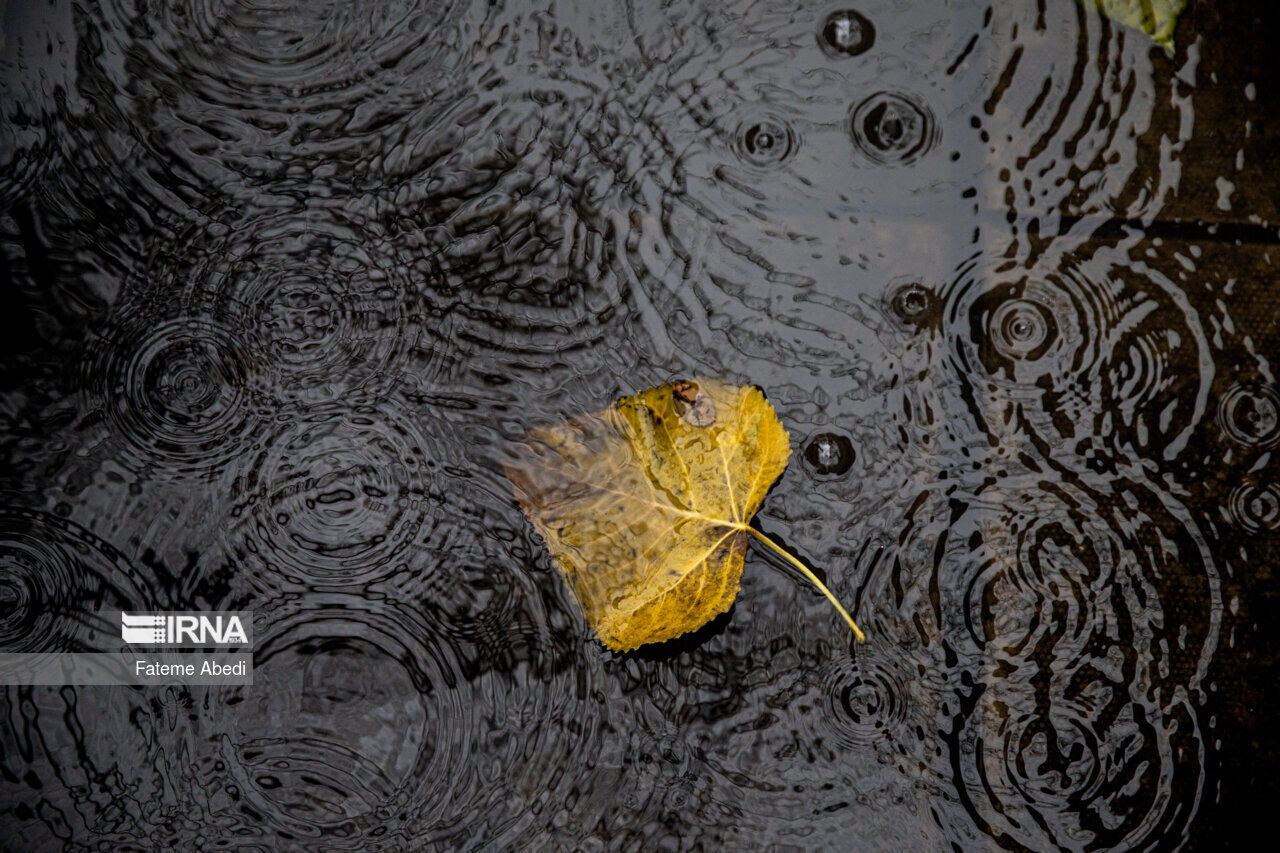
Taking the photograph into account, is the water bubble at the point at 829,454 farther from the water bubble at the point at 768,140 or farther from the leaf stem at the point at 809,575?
the water bubble at the point at 768,140

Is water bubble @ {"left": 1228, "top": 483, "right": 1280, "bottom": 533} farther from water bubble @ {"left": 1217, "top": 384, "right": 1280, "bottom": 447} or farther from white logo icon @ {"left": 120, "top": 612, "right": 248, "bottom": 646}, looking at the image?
white logo icon @ {"left": 120, "top": 612, "right": 248, "bottom": 646}

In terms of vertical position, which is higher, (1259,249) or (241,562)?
(1259,249)

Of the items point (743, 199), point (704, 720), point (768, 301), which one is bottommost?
point (704, 720)

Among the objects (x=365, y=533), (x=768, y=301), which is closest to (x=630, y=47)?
(x=768, y=301)

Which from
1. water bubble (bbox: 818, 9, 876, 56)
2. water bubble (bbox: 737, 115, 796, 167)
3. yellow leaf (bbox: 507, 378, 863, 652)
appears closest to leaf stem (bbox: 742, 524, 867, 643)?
yellow leaf (bbox: 507, 378, 863, 652)

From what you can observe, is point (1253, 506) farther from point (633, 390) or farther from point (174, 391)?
point (174, 391)

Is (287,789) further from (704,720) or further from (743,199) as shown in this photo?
(743,199)
